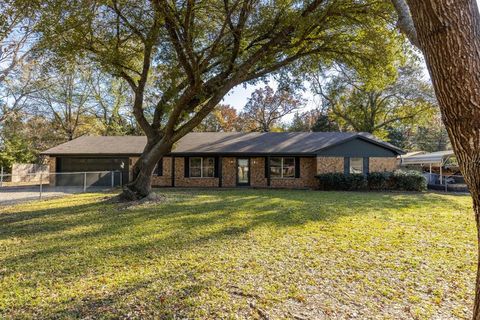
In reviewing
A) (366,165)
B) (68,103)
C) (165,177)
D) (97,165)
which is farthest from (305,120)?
(68,103)

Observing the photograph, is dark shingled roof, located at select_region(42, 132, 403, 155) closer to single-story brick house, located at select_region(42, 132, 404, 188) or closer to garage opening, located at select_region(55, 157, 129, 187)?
single-story brick house, located at select_region(42, 132, 404, 188)

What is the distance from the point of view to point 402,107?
27719mm

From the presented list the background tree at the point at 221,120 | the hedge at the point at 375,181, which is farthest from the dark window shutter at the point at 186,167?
Result: the background tree at the point at 221,120

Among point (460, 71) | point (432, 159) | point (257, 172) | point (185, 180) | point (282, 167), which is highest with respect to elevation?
point (432, 159)

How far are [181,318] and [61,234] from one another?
5138 millimetres

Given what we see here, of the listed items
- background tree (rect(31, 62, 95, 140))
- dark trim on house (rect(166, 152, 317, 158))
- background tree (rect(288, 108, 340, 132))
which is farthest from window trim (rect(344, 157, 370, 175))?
background tree (rect(31, 62, 95, 140))

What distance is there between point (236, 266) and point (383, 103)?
29.0 metres

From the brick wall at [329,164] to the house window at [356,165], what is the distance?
2.32 ft

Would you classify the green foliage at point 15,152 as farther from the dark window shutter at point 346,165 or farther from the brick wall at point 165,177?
the dark window shutter at point 346,165

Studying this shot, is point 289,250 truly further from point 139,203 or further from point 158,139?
point 158,139

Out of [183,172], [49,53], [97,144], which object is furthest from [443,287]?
[97,144]

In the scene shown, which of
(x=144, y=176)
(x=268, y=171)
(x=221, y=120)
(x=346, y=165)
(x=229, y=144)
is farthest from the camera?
(x=221, y=120)

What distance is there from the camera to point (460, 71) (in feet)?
5.48

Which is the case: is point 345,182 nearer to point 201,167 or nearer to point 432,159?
point 432,159
